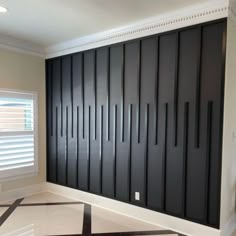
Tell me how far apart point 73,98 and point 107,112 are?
0.80 metres

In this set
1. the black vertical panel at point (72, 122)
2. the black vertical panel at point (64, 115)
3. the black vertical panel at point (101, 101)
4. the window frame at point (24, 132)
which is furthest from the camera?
the black vertical panel at point (64, 115)

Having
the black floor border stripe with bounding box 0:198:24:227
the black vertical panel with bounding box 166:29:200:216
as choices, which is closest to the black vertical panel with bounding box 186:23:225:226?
the black vertical panel with bounding box 166:29:200:216

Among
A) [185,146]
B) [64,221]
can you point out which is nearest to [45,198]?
[64,221]

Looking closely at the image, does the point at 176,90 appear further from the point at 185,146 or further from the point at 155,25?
the point at 155,25

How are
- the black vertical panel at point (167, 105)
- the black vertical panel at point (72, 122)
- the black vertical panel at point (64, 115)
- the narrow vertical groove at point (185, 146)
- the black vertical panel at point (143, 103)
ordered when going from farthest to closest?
the black vertical panel at point (64, 115)
the black vertical panel at point (72, 122)
the black vertical panel at point (143, 103)
the black vertical panel at point (167, 105)
the narrow vertical groove at point (185, 146)

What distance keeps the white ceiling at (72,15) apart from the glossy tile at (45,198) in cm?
272

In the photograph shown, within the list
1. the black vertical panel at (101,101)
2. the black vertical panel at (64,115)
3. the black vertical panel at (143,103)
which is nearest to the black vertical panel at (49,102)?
the black vertical panel at (64,115)

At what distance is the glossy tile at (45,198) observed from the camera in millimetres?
3944

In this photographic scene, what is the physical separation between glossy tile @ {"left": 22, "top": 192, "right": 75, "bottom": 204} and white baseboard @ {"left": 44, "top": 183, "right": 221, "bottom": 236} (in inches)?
3.9

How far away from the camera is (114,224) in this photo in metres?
3.10

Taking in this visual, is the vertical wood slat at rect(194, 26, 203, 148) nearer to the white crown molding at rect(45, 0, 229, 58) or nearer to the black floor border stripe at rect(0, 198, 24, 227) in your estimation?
the white crown molding at rect(45, 0, 229, 58)

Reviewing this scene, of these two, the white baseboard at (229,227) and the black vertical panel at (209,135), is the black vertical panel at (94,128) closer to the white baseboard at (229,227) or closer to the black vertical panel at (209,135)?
the black vertical panel at (209,135)

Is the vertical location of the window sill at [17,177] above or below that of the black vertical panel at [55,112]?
below

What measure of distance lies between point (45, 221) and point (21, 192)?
3.91 feet
